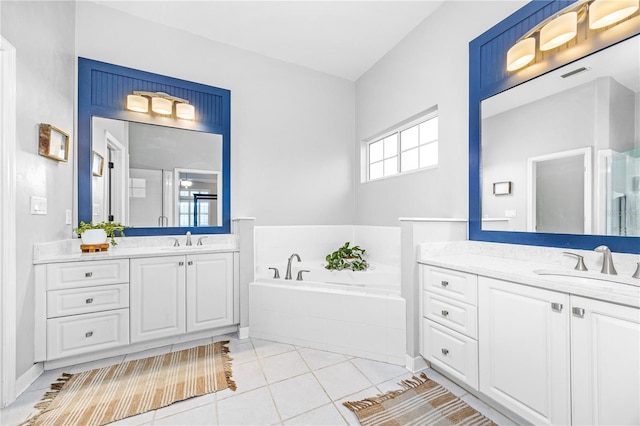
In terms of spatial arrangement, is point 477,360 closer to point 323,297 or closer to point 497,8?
point 323,297

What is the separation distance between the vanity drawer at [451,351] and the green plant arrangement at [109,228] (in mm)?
2637

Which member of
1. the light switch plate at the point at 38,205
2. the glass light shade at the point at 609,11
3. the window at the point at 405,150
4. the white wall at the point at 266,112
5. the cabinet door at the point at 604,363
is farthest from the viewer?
the window at the point at 405,150

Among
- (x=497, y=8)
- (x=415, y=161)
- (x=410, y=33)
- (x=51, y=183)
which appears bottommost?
(x=51, y=183)

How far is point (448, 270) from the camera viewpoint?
5.73ft

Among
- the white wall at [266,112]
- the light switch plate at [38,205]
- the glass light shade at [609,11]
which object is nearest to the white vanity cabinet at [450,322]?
the glass light shade at [609,11]

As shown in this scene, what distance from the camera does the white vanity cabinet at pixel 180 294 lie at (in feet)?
7.08

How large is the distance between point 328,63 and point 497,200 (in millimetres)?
2526

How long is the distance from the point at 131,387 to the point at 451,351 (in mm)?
2066

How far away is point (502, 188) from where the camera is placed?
194 cm

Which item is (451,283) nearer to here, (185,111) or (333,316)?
(333,316)

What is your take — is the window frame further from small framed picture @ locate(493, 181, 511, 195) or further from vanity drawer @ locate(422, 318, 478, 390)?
vanity drawer @ locate(422, 318, 478, 390)

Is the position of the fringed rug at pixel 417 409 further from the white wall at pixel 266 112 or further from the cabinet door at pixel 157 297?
the white wall at pixel 266 112

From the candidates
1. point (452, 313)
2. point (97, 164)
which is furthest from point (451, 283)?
point (97, 164)

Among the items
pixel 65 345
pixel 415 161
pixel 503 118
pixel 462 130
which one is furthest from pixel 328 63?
pixel 65 345
